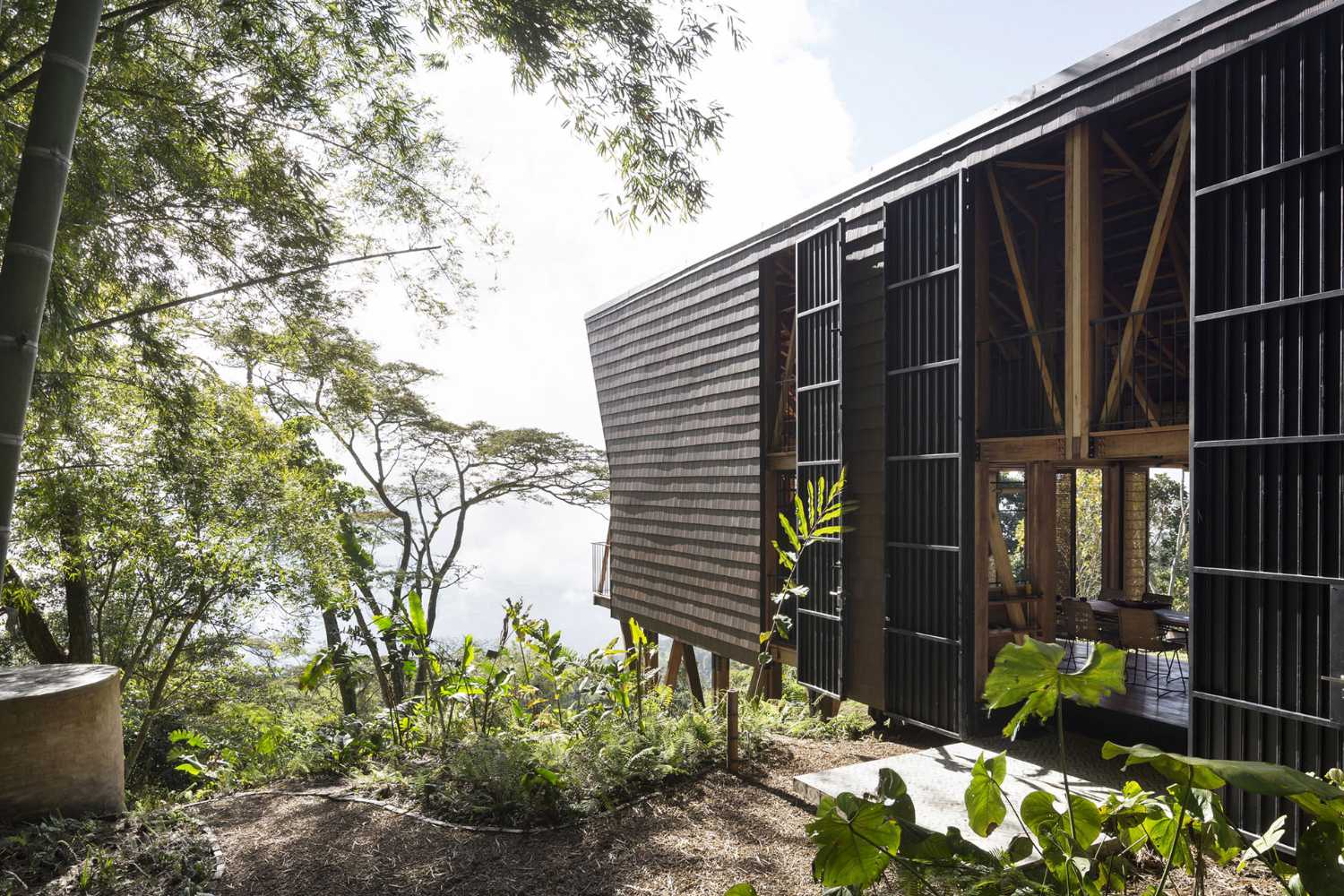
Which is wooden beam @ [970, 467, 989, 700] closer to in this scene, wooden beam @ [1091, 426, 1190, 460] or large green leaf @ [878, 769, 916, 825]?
wooden beam @ [1091, 426, 1190, 460]

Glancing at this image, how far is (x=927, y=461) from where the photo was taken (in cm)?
571

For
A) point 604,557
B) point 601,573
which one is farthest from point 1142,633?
point 601,573

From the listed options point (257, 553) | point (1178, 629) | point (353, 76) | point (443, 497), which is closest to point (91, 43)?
point (353, 76)

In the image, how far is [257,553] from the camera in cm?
812

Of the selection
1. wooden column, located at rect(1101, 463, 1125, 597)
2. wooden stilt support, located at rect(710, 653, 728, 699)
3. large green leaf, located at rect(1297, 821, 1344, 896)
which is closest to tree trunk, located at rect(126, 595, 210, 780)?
wooden stilt support, located at rect(710, 653, 728, 699)

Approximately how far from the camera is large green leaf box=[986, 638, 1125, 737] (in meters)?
1.92

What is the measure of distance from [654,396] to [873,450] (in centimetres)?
437

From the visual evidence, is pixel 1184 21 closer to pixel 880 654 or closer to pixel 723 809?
pixel 880 654

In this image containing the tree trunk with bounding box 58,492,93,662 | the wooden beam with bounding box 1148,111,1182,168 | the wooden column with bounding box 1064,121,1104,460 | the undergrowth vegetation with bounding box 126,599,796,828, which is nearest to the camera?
the undergrowth vegetation with bounding box 126,599,796,828

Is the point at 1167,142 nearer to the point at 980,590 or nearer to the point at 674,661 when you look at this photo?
Answer: the point at 980,590

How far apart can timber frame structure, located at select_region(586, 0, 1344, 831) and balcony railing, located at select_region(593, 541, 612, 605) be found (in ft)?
4.86

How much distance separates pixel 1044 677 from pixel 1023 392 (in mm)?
4879

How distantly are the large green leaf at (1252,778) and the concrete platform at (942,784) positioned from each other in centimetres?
226

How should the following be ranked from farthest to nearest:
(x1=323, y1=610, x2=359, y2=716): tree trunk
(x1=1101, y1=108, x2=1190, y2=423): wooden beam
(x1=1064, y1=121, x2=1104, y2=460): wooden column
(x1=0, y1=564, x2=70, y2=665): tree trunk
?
(x1=323, y1=610, x2=359, y2=716): tree trunk < (x1=0, y1=564, x2=70, y2=665): tree trunk < (x1=1064, y1=121, x2=1104, y2=460): wooden column < (x1=1101, y1=108, x2=1190, y2=423): wooden beam
